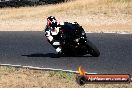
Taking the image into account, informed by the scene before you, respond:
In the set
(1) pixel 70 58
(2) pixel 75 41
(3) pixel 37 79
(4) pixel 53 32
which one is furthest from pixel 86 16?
(3) pixel 37 79

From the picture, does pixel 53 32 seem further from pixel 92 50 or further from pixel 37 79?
pixel 37 79

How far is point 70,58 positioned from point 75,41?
74cm

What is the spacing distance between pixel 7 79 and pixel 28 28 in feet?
52.5

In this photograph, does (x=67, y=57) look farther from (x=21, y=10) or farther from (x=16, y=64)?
(x=21, y=10)

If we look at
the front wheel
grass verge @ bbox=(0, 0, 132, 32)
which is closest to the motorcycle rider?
the front wheel

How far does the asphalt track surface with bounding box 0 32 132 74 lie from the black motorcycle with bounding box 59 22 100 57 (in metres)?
0.32

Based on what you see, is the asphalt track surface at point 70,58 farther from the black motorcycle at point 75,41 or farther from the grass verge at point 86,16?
the grass verge at point 86,16

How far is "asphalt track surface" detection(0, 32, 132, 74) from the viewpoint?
1677cm

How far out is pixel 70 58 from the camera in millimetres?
18609

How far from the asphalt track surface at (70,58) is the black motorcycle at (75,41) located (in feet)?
1.05

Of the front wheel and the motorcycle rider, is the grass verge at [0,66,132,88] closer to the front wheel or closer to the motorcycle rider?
the motorcycle rider

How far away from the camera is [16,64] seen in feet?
58.2

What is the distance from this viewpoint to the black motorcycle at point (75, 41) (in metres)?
18.3

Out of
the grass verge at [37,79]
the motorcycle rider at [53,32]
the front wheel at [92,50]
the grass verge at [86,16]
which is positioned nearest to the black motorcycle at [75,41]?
the front wheel at [92,50]
